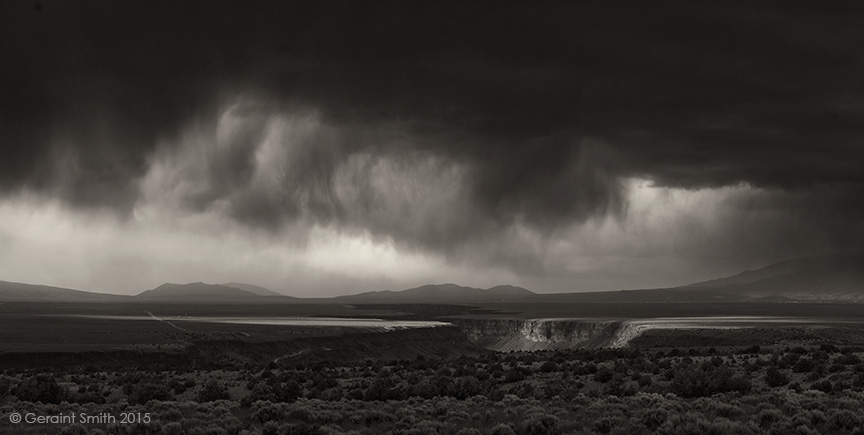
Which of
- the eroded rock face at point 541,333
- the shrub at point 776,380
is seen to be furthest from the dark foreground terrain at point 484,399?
the eroded rock face at point 541,333

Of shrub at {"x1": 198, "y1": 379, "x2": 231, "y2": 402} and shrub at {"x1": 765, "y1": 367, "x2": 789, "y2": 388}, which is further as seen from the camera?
shrub at {"x1": 765, "y1": 367, "x2": 789, "y2": 388}

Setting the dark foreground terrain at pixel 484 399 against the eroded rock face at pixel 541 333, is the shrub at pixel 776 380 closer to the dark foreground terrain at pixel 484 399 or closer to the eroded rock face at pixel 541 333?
the dark foreground terrain at pixel 484 399

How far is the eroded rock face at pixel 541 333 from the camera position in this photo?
100750 millimetres

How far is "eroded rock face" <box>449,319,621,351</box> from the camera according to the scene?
3967 inches

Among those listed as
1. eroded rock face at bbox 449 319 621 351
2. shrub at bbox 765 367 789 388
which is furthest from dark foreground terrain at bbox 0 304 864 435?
eroded rock face at bbox 449 319 621 351

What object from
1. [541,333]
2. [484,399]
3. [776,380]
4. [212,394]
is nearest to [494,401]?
[484,399]

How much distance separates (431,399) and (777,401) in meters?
12.8

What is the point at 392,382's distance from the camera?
3375cm

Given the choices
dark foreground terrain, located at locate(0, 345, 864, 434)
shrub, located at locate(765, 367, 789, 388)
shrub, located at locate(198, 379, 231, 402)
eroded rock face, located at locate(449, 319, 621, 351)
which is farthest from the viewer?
eroded rock face, located at locate(449, 319, 621, 351)

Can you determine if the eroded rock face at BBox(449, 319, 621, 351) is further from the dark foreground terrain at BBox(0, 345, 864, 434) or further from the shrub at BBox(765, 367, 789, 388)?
the shrub at BBox(765, 367, 789, 388)

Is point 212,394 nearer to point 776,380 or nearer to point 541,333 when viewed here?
point 776,380

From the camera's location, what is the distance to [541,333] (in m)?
110

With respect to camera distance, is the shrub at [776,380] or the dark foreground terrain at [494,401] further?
the shrub at [776,380]

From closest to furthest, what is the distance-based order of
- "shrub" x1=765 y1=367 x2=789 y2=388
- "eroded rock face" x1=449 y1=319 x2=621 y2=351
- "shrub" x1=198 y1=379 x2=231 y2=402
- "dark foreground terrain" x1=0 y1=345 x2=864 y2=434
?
"dark foreground terrain" x1=0 y1=345 x2=864 y2=434
"shrub" x1=198 y1=379 x2=231 y2=402
"shrub" x1=765 y1=367 x2=789 y2=388
"eroded rock face" x1=449 y1=319 x2=621 y2=351
